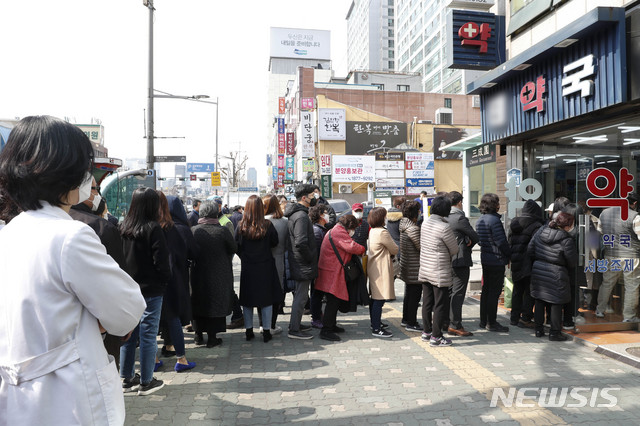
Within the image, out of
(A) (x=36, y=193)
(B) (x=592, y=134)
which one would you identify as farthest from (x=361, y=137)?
(A) (x=36, y=193)

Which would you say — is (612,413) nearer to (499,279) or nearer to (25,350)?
(499,279)

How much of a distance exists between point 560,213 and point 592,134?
1836mm

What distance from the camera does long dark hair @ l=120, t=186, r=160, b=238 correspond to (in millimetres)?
4328

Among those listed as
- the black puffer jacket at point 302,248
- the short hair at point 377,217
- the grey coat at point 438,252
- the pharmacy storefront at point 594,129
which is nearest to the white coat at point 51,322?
the black puffer jacket at point 302,248

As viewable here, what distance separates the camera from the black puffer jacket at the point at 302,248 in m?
6.07

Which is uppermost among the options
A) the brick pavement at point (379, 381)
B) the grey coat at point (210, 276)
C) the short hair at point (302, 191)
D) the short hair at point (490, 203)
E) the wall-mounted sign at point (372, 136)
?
the wall-mounted sign at point (372, 136)

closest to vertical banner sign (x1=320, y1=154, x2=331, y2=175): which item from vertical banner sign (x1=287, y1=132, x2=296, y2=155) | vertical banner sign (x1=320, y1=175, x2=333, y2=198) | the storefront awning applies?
vertical banner sign (x1=320, y1=175, x2=333, y2=198)

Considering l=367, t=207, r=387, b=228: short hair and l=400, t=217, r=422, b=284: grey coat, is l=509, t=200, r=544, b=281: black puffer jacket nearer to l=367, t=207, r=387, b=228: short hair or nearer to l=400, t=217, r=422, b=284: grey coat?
l=400, t=217, r=422, b=284: grey coat

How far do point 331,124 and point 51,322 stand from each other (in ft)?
120

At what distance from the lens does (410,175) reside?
35.3 metres

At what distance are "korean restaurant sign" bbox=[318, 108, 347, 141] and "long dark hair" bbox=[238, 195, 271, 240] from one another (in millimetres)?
31445

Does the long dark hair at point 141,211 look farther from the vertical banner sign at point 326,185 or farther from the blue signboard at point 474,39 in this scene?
the vertical banner sign at point 326,185

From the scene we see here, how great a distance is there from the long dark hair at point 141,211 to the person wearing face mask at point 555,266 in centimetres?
484

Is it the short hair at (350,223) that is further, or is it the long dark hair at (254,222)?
the short hair at (350,223)
